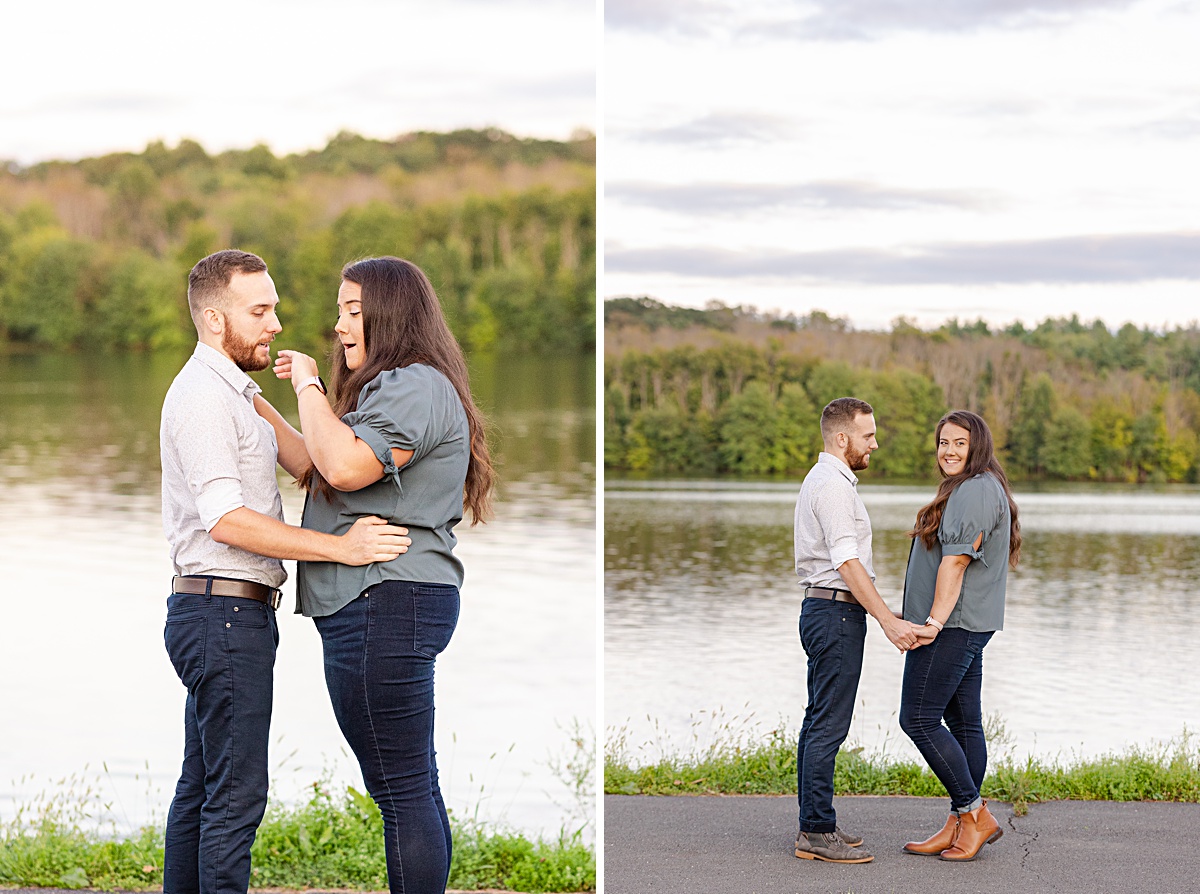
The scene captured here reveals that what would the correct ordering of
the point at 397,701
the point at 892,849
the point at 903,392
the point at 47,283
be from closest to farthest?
the point at 397,701 → the point at 892,849 → the point at 903,392 → the point at 47,283

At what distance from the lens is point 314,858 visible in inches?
173

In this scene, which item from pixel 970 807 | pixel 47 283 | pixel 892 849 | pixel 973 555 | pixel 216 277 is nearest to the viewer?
pixel 216 277

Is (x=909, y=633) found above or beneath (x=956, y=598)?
beneath

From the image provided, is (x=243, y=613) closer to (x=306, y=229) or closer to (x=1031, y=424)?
(x=1031, y=424)

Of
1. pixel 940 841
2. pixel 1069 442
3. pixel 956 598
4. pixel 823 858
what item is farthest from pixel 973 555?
pixel 1069 442

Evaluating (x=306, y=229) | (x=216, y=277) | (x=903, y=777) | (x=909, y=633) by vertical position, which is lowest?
(x=903, y=777)

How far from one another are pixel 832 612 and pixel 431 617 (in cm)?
170

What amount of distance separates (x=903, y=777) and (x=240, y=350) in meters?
3.51

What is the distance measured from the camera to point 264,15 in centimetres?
5391

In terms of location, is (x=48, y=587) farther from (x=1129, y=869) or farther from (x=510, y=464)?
(x=1129, y=869)

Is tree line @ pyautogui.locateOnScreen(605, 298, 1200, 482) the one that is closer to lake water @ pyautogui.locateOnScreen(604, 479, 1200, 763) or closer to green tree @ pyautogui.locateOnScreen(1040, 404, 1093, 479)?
green tree @ pyautogui.locateOnScreen(1040, 404, 1093, 479)

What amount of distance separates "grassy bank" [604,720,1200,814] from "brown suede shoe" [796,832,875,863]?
3.28 feet

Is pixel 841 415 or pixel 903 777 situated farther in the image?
pixel 903 777

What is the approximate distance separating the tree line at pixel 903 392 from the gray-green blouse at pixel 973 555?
25.9m
